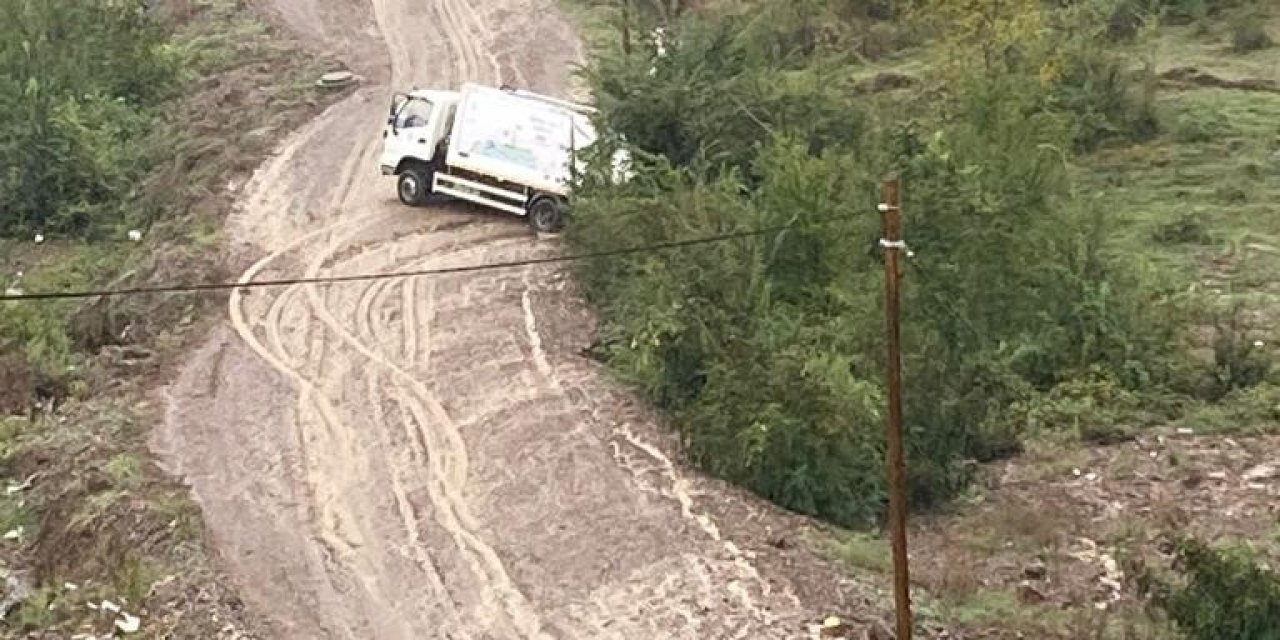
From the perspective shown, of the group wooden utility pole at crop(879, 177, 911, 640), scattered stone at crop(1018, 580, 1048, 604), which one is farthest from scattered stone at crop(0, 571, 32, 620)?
scattered stone at crop(1018, 580, 1048, 604)

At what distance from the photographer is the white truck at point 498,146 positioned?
26.2m

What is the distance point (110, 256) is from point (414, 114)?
233 inches

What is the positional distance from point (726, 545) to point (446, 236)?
11176 millimetres

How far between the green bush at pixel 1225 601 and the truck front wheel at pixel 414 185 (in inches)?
624

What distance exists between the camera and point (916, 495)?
18.9 metres

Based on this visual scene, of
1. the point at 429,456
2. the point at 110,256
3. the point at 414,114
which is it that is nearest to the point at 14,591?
the point at 429,456

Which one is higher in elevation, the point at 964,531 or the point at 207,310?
the point at 207,310

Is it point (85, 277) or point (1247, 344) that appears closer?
point (1247, 344)

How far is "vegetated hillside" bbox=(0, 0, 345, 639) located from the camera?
17.0 m

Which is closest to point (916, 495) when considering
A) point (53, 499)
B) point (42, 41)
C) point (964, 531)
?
point (964, 531)

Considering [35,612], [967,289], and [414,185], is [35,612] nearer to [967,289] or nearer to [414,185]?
[967,289]

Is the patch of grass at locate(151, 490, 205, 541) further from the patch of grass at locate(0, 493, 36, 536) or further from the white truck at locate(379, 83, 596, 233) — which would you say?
the white truck at locate(379, 83, 596, 233)

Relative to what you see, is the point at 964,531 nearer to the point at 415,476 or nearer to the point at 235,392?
the point at 415,476

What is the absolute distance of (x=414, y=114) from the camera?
2745cm
